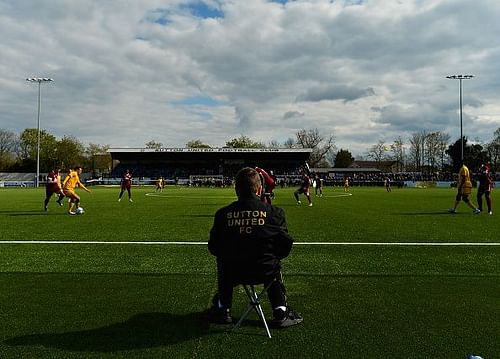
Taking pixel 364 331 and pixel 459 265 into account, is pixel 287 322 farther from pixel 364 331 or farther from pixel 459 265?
pixel 459 265

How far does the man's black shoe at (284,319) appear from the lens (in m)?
4.61

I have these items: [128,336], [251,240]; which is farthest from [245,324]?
[128,336]

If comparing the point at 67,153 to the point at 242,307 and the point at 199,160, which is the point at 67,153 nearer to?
the point at 199,160

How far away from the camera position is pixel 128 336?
14.3ft

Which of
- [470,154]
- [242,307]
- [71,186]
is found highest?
[470,154]

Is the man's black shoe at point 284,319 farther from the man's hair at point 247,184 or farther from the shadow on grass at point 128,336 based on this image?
the man's hair at point 247,184

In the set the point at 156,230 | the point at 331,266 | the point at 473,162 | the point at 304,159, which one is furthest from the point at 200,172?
the point at 331,266

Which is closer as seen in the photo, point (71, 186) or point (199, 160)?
point (71, 186)

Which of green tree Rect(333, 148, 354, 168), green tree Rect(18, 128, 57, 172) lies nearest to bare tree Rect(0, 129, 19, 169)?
green tree Rect(18, 128, 57, 172)

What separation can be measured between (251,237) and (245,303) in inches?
58.9

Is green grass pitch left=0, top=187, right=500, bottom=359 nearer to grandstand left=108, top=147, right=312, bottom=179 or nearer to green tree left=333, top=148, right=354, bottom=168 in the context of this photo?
grandstand left=108, top=147, right=312, bottom=179

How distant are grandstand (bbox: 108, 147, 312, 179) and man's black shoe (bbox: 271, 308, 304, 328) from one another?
75.9 m

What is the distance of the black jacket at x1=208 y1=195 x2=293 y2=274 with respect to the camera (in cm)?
437

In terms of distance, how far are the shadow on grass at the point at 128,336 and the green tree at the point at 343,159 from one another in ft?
389
